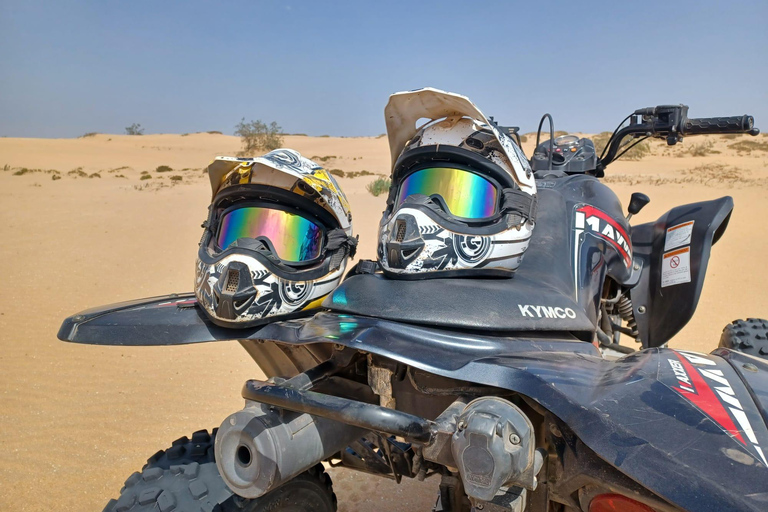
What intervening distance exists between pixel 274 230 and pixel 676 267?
79.3 inches

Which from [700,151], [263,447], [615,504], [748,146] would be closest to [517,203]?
[615,504]

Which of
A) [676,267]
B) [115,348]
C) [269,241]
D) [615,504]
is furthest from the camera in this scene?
[115,348]

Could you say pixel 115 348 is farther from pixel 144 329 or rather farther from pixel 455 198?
pixel 455 198

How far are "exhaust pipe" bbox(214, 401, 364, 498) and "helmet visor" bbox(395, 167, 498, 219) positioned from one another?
81 centimetres

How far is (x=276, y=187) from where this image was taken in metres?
2.04

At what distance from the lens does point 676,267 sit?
2840 mm

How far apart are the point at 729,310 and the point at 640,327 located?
4.07m

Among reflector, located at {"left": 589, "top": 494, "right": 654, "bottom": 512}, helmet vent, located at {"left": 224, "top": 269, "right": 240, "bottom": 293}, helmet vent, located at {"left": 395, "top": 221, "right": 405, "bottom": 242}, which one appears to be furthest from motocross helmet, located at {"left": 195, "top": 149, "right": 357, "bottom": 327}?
reflector, located at {"left": 589, "top": 494, "right": 654, "bottom": 512}

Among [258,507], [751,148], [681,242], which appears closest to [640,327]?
[681,242]

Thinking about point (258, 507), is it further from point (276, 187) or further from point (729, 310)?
point (729, 310)

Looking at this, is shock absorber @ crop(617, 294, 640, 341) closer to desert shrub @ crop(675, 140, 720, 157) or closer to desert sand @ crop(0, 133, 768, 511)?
desert sand @ crop(0, 133, 768, 511)

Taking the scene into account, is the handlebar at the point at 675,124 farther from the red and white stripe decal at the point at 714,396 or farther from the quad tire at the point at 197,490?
the quad tire at the point at 197,490

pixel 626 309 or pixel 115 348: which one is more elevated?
pixel 626 309

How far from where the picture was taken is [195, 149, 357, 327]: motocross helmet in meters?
1.88
